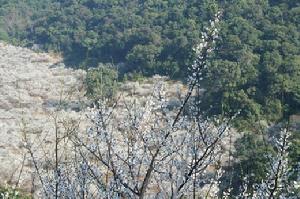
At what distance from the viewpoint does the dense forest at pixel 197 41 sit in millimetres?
26016

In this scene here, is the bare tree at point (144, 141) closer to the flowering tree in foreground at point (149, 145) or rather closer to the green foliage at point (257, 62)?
the flowering tree in foreground at point (149, 145)

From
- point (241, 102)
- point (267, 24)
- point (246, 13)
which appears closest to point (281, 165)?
point (241, 102)

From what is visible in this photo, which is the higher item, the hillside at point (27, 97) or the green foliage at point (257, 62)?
the green foliage at point (257, 62)

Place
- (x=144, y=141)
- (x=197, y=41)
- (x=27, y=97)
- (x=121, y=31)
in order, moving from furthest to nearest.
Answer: (x=121, y=31) → (x=27, y=97) → (x=197, y=41) → (x=144, y=141)

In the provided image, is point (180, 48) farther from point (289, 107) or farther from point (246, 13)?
point (289, 107)

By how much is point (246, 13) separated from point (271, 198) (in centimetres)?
3654

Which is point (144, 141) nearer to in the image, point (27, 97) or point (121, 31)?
point (27, 97)

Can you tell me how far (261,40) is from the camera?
3438 centimetres

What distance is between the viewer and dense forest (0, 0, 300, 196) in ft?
85.4

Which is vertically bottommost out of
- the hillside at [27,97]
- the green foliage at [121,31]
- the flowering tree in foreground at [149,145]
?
the hillside at [27,97]

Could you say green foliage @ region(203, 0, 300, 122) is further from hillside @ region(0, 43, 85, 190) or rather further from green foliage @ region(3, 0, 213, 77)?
hillside @ region(0, 43, 85, 190)

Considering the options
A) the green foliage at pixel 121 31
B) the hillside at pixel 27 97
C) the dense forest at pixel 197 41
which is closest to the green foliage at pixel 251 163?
the dense forest at pixel 197 41

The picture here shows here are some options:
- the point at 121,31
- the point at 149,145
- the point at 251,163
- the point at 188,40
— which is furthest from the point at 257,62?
the point at 149,145

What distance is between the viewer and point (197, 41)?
13430 millimetres
